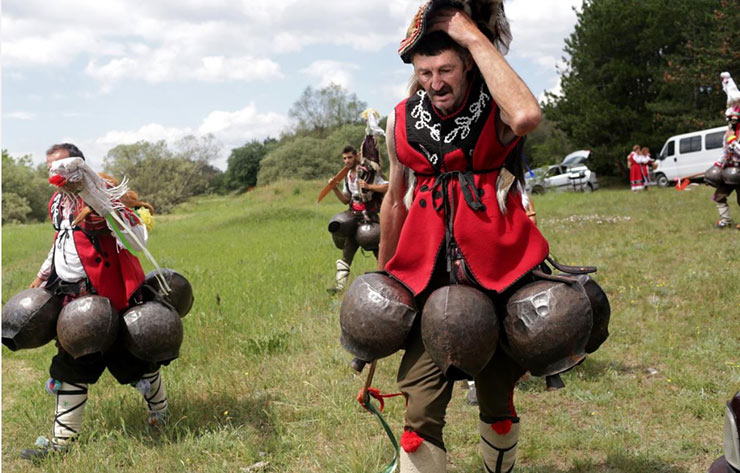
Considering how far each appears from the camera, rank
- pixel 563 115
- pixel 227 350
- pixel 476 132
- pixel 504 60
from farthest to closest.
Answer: pixel 563 115 < pixel 227 350 < pixel 476 132 < pixel 504 60

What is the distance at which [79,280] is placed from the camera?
4.27m

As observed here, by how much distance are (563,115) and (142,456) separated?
32882 mm

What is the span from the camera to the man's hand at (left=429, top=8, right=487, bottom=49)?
2.54m

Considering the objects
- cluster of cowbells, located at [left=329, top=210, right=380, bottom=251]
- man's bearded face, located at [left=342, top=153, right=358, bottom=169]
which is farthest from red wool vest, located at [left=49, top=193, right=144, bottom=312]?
man's bearded face, located at [left=342, top=153, right=358, bottom=169]

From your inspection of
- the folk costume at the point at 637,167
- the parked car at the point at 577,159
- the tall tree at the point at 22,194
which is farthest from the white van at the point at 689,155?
the tall tree at the point at 22,194

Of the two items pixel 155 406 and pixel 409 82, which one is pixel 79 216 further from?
pixel 409 82

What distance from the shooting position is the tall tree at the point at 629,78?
3089cm

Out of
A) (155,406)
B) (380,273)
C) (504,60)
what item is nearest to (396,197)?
(380,273)

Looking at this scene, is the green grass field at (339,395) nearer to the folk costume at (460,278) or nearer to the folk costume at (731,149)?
the folk costume at (460,278)

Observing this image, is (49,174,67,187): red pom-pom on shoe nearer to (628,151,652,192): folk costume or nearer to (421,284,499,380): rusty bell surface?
(421,284,499,380): rusty bell surface

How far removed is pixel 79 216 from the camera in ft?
13.9

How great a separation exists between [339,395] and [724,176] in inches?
335

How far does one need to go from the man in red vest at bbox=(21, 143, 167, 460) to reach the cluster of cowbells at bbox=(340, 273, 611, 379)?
2.23 meters

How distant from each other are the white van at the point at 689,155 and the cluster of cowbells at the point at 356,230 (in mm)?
18474
